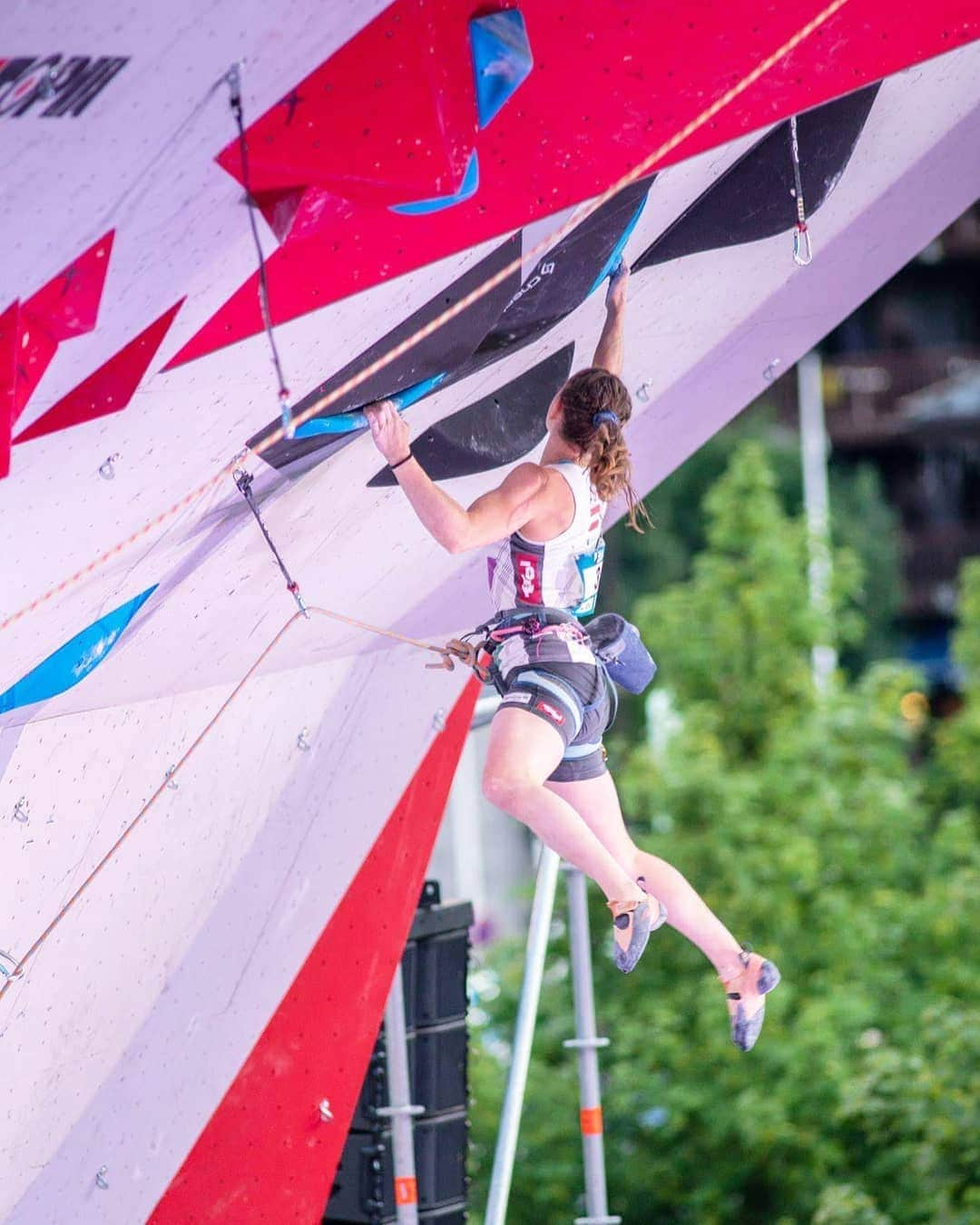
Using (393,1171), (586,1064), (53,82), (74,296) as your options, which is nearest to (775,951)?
(586,1064)

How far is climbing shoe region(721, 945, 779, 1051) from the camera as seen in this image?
2.99 meters

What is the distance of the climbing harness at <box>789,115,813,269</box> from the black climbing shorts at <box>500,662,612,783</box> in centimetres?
98

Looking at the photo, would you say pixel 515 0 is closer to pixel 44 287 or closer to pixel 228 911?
pixel 44 287

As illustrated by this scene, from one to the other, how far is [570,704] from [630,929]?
0.39m

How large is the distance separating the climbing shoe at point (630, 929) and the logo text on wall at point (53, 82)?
1471mm

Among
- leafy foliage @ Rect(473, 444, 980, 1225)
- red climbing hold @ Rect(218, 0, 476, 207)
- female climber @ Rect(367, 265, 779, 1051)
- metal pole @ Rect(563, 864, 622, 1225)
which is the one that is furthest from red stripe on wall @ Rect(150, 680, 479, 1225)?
leafy foliage @ Rect(473, 444, 980, 1225)

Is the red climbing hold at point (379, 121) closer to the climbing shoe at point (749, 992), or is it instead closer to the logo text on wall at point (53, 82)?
the logo text on wall at point (53, 82)

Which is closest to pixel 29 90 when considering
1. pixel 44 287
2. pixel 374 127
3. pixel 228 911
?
pixel 44 287

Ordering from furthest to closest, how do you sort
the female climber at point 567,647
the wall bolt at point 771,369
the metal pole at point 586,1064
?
the metal pole at point 586,1064 → the wall bolt at point 771,369 → the female climber at point 567,647

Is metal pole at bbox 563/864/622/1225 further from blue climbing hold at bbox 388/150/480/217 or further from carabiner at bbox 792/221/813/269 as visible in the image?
blue climbing hold at bbox 388/150/480/217

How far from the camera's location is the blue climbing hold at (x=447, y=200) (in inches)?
93.9

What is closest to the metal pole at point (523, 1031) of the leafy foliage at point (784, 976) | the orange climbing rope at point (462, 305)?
the orange climbing rope at point (462, 305)

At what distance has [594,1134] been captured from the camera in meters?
5.16

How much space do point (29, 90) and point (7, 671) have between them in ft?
3.46
